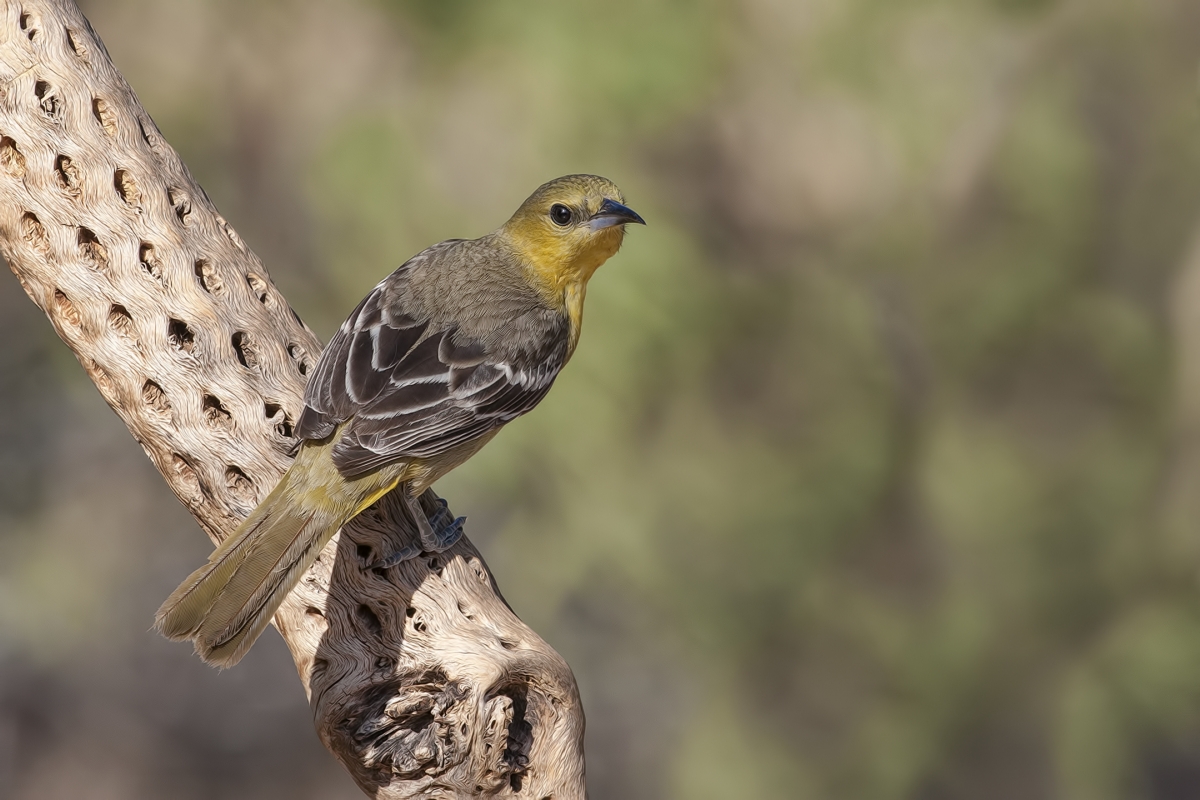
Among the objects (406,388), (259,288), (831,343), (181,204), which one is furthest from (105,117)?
(831,343)

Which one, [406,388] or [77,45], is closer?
[406,388]

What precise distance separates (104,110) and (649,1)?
3.50m

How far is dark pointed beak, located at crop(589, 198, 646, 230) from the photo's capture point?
4672mm

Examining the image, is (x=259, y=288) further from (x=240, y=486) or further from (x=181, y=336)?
(x=240, y=486)

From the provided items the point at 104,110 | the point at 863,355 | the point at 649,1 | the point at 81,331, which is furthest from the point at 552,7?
the point at 81,331

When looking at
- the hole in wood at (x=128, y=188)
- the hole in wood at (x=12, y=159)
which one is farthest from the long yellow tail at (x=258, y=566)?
the hole in wood at (x=12, y=159)

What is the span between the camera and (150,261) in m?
4.11

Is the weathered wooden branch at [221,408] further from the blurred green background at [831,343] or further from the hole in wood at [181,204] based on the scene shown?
the blurred green background at [831,343]

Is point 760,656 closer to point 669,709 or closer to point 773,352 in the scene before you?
point 669,709

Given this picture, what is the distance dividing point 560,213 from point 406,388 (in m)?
1.17

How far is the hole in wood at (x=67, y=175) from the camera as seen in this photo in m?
4.08

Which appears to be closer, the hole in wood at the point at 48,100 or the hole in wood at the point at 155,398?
the hole in wood at the point at 155,398

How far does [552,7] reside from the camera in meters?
6.75

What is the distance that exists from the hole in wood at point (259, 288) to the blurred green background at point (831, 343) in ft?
7.33
